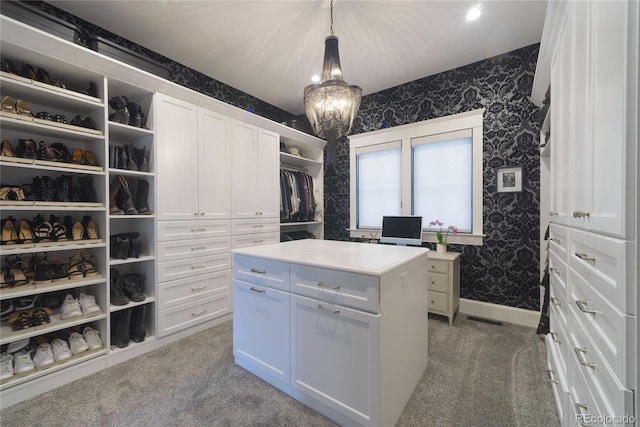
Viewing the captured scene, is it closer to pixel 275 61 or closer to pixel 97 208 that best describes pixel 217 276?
pixel 97 208

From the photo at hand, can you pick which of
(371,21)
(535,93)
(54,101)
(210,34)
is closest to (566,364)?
(535,93)

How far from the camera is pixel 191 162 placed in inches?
95.5

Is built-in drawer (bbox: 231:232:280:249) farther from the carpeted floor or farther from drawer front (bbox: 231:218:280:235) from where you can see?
the carpeted floor

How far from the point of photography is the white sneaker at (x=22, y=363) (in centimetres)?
160

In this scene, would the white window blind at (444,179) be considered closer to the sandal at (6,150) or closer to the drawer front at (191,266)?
the drawer front at (191,266)

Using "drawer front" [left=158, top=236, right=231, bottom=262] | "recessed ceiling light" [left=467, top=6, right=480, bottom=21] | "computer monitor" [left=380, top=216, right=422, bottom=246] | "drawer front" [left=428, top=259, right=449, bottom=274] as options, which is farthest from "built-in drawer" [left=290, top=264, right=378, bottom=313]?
"recessed ceiling light" [left=467, top=6, right=480, bottom=21]

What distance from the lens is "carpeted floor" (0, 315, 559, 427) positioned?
1433 millimetres

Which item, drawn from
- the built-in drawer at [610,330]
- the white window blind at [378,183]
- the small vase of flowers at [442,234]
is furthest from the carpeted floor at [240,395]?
the white window blind at [378,183]

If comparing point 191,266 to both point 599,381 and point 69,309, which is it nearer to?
point 69,309

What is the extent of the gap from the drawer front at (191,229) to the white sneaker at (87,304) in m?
0.63

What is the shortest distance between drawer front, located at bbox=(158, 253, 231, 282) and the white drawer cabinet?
7.31 ft

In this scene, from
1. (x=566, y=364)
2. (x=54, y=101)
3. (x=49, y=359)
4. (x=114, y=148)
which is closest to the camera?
(x=566, y=364)

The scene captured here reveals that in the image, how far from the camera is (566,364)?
1.29 meters

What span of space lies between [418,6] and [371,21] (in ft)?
1.25
